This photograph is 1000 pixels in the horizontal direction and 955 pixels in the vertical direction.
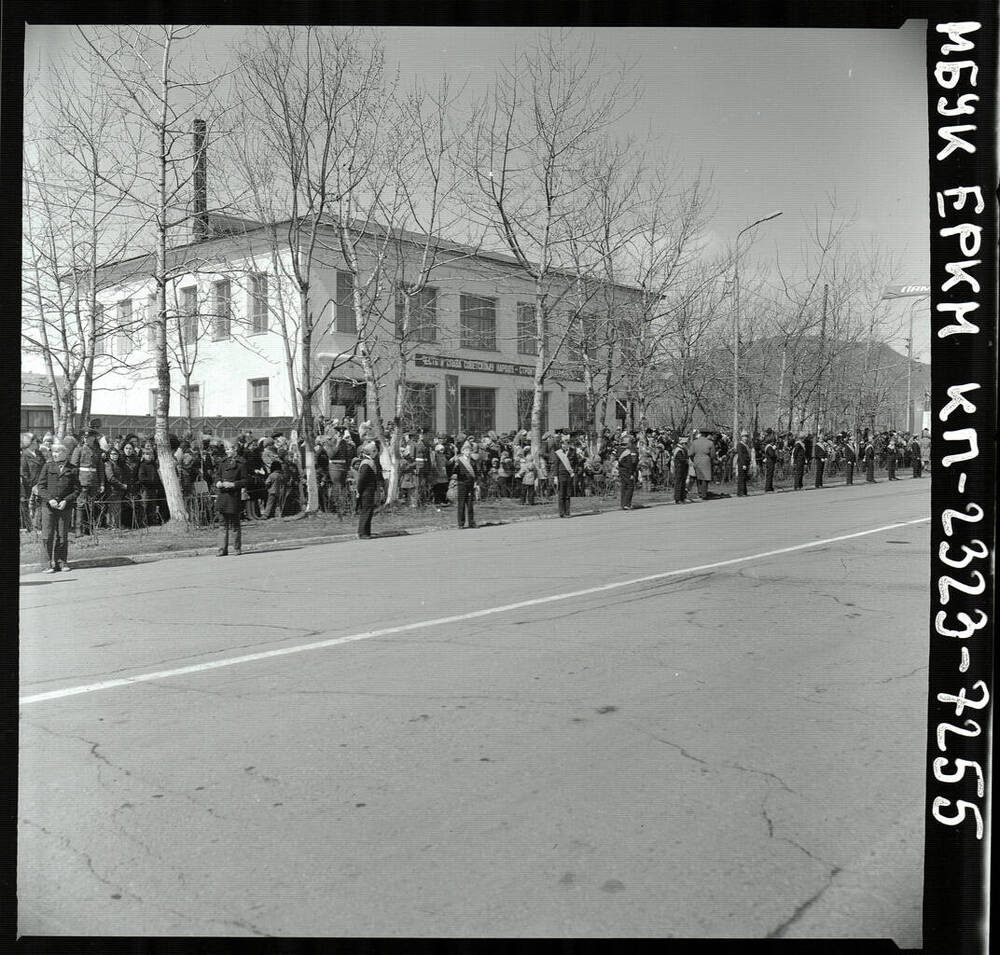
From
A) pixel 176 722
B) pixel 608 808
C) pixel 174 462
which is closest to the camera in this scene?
pixel 608 808

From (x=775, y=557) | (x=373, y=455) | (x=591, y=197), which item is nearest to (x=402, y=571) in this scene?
(x=775, y=557)

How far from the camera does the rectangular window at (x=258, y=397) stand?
66.5ft

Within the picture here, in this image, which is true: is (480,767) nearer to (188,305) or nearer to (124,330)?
(124,330)

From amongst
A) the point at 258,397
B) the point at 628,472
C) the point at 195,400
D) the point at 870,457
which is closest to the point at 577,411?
the point at 628,472

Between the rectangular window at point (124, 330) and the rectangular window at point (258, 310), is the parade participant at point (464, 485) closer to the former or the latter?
the rectangular window at point (258, 310)

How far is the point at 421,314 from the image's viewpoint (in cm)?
1903

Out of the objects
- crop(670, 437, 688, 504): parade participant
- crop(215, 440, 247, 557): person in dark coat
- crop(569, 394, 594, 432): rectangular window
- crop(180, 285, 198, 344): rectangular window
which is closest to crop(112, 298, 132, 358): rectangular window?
crop(180, 285, 198, 344): rectangular window

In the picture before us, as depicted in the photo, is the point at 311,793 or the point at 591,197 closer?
the point at 311,793

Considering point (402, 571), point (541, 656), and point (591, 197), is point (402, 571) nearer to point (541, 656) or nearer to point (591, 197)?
point (541, 656)

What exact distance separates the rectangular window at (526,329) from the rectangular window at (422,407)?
8.97 ft

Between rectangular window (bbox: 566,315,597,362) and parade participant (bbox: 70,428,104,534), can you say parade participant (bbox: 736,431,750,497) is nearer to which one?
rectangular window (bbox: 566,315,597,362)

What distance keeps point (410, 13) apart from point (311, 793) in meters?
2.77

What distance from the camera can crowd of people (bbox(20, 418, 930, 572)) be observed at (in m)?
12.5

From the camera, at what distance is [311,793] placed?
139 inches
